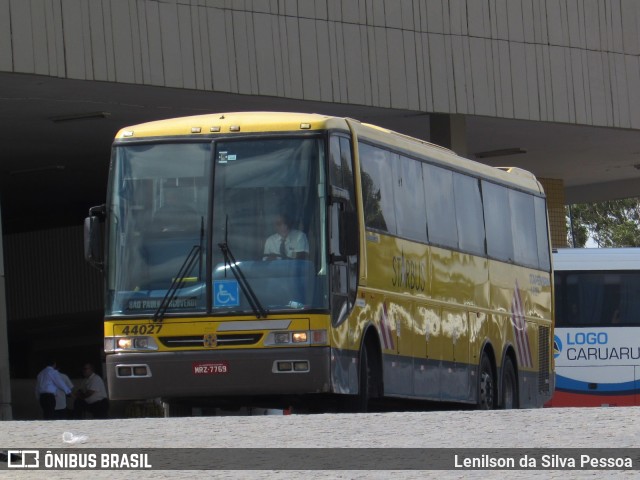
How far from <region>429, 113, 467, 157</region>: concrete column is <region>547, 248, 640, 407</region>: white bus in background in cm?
285

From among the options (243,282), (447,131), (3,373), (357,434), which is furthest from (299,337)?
(447,131)

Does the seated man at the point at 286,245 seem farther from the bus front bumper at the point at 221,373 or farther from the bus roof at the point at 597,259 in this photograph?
the bus roof at the point at 597,259

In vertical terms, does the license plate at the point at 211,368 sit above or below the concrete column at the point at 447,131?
below

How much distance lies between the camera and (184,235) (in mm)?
16047

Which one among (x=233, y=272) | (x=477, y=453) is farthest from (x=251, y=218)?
(x=477, y=453)

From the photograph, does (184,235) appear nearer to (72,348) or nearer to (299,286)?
(299,286)

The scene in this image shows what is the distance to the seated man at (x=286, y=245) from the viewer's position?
15.8 meters

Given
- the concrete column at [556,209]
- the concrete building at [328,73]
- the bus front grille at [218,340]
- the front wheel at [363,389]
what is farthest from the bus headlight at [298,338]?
the concrete column at [556,209]

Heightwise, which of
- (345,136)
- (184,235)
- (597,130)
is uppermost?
(597,130)

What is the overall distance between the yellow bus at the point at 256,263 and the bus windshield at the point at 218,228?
0.01 metres

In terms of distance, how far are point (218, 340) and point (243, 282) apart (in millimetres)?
618

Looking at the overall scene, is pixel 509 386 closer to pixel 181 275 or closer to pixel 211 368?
pixel 211 368

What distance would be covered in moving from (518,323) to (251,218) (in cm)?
727

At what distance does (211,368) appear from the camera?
15766mm
